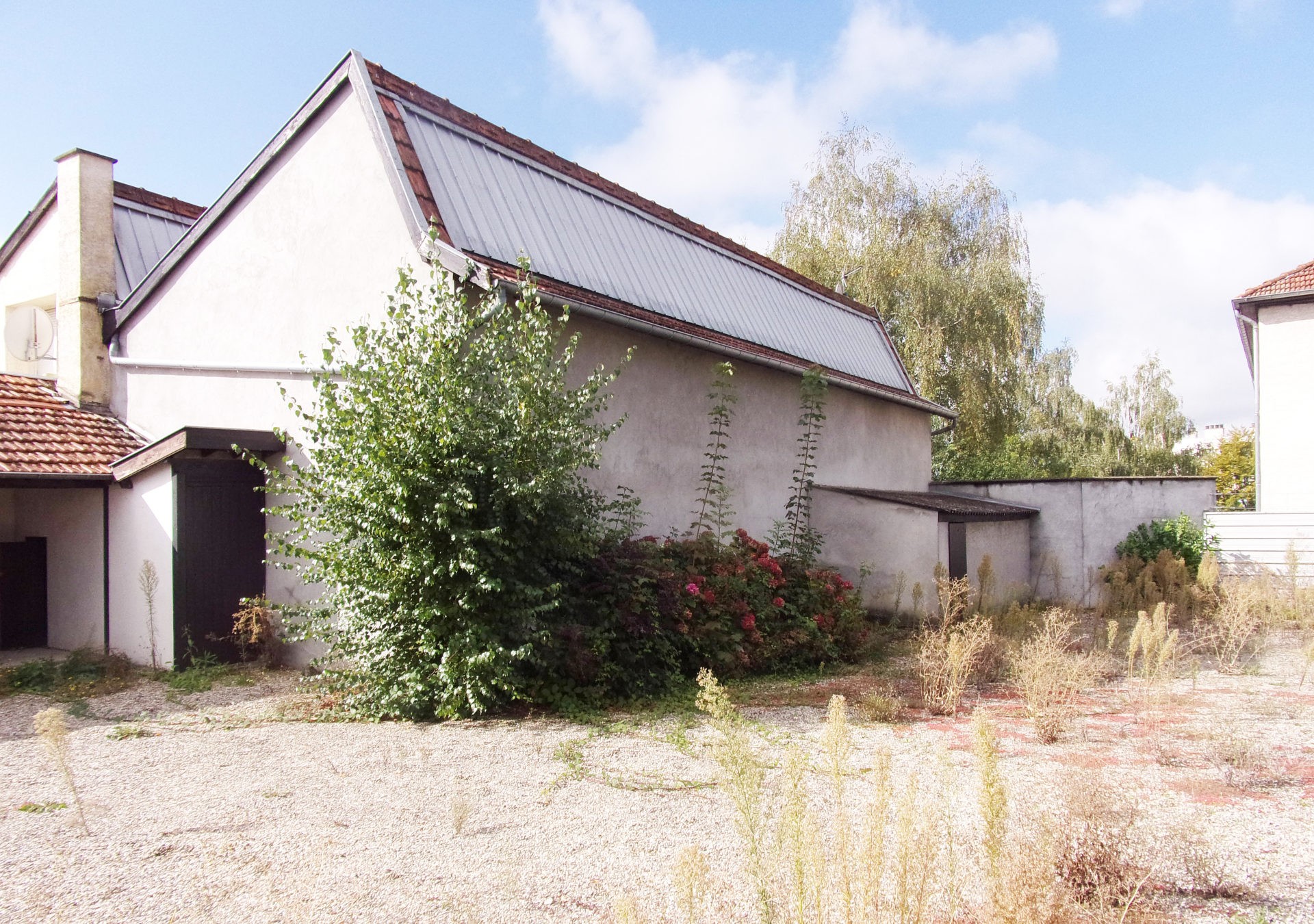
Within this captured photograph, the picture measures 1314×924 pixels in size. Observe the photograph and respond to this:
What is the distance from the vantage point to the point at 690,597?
891cm

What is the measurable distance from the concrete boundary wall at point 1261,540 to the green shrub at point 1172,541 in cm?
27

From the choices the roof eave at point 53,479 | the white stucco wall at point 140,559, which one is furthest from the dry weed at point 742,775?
the roof eave at point 53,479

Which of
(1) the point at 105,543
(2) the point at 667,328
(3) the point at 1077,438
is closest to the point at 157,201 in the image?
(1) the point at 105,543

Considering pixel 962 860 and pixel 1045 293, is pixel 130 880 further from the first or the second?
pixel 1045 293

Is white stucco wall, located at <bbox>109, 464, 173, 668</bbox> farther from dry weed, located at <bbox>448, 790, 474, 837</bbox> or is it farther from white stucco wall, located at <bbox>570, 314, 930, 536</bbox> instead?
dry weed, located at <bbox>448, 790, 474, 837</bbox>

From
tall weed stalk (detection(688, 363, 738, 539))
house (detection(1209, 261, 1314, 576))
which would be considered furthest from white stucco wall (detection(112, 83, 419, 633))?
house (detection(1209, 261, 1314, 576))

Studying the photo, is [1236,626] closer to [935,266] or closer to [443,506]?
[443,506]

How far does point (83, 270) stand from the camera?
12406 millimetres

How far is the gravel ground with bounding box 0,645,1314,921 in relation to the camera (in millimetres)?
3941

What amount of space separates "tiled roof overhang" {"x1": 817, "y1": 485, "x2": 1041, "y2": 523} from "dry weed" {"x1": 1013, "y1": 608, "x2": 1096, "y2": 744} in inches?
217

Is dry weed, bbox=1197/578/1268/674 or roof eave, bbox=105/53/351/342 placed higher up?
roof eave, bbox=105/53/351/342

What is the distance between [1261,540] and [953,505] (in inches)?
236

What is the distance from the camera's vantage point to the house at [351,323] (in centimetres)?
980

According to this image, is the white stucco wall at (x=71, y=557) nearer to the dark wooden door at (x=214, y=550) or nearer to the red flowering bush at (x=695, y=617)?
the dark wooden door at (x=214, y=550)
